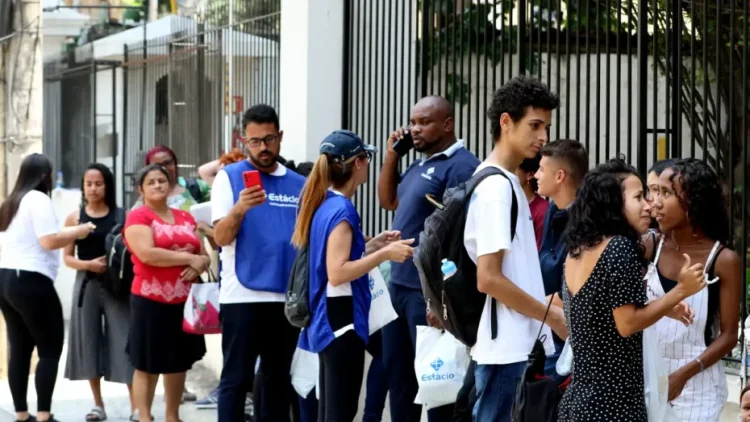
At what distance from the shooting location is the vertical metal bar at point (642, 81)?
6.25 meters

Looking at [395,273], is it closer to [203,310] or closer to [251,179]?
[251,179]

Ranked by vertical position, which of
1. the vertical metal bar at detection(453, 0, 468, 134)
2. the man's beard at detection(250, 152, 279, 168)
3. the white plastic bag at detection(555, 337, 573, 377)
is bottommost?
the white plastic bag at detection(555, 337, 573, 377)

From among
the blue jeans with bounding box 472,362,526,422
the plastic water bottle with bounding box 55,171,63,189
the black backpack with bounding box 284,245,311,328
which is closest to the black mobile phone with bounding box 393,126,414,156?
the black backpack with bounding box 284,245,311,328

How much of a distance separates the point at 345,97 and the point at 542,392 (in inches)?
198

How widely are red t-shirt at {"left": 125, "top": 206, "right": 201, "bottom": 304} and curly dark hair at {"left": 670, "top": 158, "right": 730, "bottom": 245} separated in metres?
4.30

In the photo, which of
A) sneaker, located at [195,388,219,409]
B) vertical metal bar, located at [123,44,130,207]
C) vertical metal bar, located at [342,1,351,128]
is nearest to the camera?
vertical metal bar, located at [342,1,351,128]

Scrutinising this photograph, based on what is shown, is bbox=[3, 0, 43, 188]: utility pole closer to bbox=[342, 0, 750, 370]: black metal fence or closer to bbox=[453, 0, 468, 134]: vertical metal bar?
bbox=[342, 0, 750, 370]: black metal fence

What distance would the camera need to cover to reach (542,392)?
4652 millimetres

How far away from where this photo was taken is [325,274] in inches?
251

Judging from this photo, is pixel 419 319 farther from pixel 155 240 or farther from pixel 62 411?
pixel 62 411

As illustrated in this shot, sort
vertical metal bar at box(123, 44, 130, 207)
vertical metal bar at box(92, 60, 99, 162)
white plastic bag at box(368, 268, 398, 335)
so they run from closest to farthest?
white plastic bag at box(368, 268, 398, 335) → vertical metal bar at box(123, 44, 130, 207) → vertical metal bar at box(92, 60, 99, 162)

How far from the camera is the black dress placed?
4438 millimetres

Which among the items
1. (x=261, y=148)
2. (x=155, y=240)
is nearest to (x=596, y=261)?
(x=261, y=148)

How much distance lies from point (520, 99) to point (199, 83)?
23.0 ft
